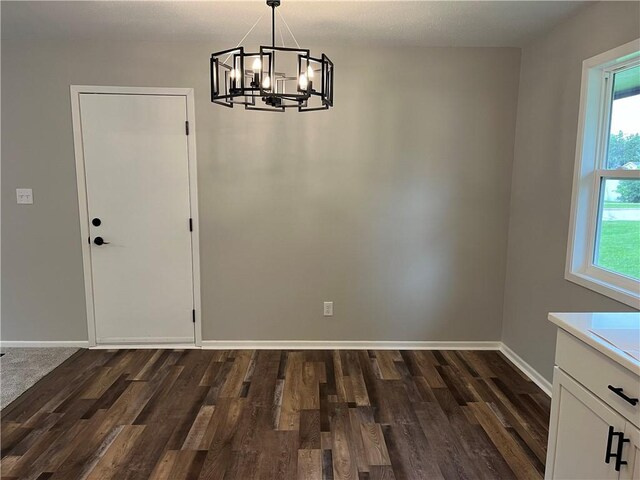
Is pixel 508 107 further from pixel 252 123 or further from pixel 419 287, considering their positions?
pixel 252 123

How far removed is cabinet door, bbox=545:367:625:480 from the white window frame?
1.01m

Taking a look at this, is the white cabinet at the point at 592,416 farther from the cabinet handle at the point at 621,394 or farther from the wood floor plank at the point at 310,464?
the wood floor plank at the point at 310,464

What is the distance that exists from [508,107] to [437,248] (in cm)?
125

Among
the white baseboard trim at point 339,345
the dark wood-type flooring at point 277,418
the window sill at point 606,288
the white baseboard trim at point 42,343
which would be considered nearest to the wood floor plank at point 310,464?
the dark wood-type flooring at point 277,418

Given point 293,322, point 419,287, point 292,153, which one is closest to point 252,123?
point 292,153

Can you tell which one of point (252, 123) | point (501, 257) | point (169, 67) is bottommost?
point (501, 257)

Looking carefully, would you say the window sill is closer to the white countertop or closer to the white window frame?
the white window frame

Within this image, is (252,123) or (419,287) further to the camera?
(419,287)

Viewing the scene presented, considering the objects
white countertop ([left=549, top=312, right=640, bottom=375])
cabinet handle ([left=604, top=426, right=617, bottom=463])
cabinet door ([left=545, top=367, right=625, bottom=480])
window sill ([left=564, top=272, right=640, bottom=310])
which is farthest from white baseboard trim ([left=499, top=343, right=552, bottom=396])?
cabinet handle ([left=604, top=426, right=617, bottom=463])

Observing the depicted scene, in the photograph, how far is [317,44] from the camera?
10.3 feet

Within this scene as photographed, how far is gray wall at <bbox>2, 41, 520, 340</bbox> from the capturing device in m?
3.20

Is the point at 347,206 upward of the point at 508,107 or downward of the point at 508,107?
downward

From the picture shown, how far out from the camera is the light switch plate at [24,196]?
3275 millimetres

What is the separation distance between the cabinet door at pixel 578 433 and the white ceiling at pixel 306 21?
215 centimetres
